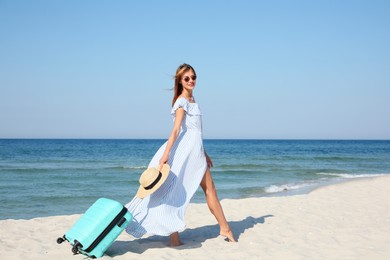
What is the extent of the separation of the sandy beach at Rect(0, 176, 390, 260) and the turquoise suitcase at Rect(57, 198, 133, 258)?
25cm

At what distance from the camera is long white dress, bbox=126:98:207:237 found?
4367 millimetres

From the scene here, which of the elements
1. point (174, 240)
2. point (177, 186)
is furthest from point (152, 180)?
point (174, 240)

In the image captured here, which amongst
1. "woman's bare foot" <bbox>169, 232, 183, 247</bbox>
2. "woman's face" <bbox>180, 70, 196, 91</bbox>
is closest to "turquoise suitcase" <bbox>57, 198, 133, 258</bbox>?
"woman's bare foot" <bbox>169, 232, 183, 247</bbox>

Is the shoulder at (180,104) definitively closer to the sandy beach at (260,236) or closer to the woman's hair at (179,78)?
the woman's hair at (179,78)

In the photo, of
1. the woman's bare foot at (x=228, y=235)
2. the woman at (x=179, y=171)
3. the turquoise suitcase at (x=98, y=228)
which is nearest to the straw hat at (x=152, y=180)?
the woman at (x=179, y=171)

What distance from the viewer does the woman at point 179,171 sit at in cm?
438

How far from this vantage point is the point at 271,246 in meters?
4.90

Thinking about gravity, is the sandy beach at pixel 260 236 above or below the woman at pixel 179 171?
below

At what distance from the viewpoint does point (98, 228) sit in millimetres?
4043

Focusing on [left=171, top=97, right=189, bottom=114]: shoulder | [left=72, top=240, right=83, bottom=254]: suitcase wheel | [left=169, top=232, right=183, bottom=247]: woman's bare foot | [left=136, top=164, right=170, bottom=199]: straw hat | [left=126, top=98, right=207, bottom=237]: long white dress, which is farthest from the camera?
[left=169, top=232, right=183, bottom=247]: woman's bare foot

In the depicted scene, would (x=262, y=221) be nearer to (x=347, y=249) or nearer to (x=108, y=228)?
(x=347, y=249)

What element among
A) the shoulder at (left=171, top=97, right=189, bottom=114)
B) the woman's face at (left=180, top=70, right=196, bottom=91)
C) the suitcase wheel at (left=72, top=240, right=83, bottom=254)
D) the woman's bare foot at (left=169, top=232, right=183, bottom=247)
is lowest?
the woman's bare foot at (left=169, top=232, right=183, bottom=247)

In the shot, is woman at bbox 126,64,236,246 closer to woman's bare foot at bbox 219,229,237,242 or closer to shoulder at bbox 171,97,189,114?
shoulder at bbox 171,97,189,114

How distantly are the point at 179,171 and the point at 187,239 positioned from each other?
50.2 inches
